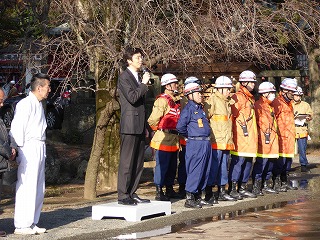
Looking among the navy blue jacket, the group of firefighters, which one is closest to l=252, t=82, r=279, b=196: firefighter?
the group of firefighters

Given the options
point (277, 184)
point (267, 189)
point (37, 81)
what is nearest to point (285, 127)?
point (277, 184)

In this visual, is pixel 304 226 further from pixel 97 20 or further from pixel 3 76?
pixel 3 76

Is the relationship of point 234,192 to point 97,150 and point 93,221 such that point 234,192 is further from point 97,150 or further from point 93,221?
point 93,221

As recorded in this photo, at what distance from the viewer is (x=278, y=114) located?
16469mm

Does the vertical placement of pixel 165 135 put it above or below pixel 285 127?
below

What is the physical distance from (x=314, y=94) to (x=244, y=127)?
465 inches

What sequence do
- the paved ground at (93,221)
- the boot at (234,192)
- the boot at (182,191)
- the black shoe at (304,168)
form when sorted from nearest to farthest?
the paved ground at (93,221), the boot at (234,192), the boot at (182,191), the black shoe at (304,168)

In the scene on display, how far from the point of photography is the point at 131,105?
1264cm

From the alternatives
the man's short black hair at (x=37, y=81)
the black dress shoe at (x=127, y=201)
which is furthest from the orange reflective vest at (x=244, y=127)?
the man's short black hair at (x=37, y=81)

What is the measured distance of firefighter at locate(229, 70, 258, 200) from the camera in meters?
15.2

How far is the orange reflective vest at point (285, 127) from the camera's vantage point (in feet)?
53.8

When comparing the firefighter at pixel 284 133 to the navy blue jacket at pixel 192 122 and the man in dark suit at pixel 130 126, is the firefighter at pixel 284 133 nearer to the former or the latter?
the navy blue jacket at pixel 192 122

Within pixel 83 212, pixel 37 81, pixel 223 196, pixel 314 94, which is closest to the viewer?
pixel 37 81

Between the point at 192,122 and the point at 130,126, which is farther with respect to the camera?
the point at 192,122
